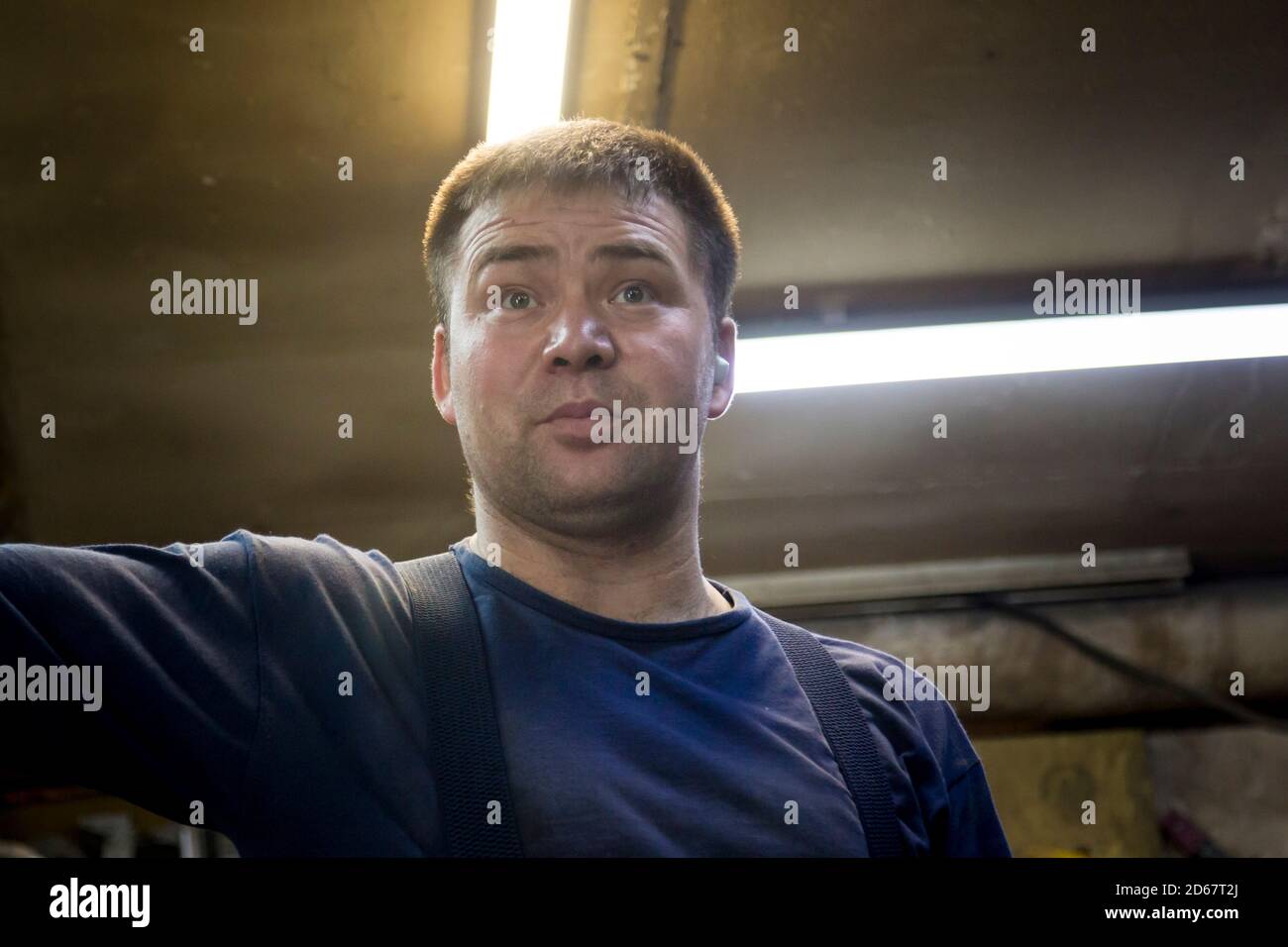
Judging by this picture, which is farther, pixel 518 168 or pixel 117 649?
pixel 518 168

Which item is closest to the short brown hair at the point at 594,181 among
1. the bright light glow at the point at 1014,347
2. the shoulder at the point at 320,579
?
the shoulder at the point at 320,579

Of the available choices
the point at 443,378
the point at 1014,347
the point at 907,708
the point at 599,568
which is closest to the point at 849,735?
the point at 907,708

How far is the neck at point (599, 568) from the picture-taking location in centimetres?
87

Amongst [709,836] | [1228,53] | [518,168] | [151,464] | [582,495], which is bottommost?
[709,836]

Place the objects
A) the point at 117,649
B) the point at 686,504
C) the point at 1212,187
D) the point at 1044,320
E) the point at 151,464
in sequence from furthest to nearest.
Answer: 1. the point at 151,464
2. the point at 1044,320
3. the point at 1212,187
4. the point at 686,504
5. the point at 117,649

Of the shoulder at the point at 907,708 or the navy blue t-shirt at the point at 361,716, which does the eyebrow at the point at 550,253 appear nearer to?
the navy blue t-shirt at the point at 361,716

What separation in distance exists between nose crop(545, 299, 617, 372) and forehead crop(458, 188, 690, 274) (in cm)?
8

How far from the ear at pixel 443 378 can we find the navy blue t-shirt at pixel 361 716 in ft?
0.62

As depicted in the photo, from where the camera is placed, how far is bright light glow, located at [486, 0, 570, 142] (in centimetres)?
108

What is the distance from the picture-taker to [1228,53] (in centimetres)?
123

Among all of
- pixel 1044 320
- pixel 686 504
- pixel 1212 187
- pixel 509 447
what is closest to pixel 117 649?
pixel 509 447

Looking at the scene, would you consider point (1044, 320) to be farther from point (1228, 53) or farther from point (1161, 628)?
point (1161, 628)

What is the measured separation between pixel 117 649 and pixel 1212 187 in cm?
131

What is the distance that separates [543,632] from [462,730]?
0.11 m
